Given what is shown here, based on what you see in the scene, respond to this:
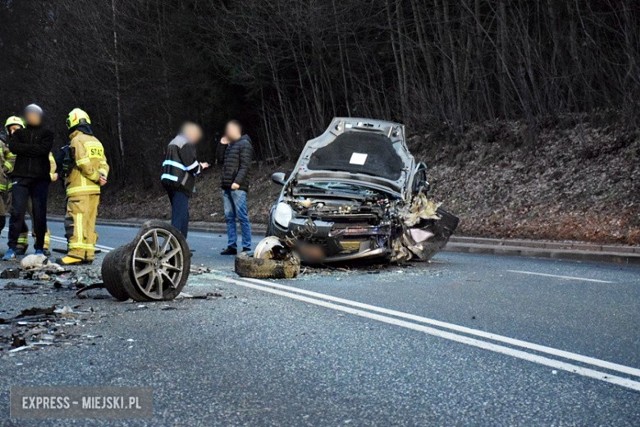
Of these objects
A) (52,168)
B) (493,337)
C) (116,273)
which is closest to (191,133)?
Result: (52,168)

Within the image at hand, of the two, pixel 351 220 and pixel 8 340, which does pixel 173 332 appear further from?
pixel 351 220

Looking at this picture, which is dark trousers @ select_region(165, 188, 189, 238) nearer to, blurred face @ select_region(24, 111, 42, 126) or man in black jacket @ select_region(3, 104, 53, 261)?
man in black jacket @ select_region(3, 104, 53, 261)

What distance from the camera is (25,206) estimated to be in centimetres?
1120

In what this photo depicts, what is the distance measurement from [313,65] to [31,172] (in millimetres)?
17659

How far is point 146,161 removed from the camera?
35188mm

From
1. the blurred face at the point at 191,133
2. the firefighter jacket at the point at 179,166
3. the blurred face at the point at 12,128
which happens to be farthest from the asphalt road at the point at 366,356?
the blurred face at the point at 12,128

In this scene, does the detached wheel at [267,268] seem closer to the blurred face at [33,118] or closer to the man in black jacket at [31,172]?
the man in black jacket at [31,172]

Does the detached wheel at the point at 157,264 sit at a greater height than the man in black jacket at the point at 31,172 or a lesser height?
lesser

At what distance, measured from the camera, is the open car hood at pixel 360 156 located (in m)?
10.3

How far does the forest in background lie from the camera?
62.7 ft

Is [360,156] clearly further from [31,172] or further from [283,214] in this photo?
[31,172]

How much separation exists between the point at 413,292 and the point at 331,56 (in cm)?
2036

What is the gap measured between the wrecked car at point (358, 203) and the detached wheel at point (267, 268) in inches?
14.7

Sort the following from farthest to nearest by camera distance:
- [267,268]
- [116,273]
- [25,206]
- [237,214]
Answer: [237,214]
[25,206]
[267,268]
[116,273]
